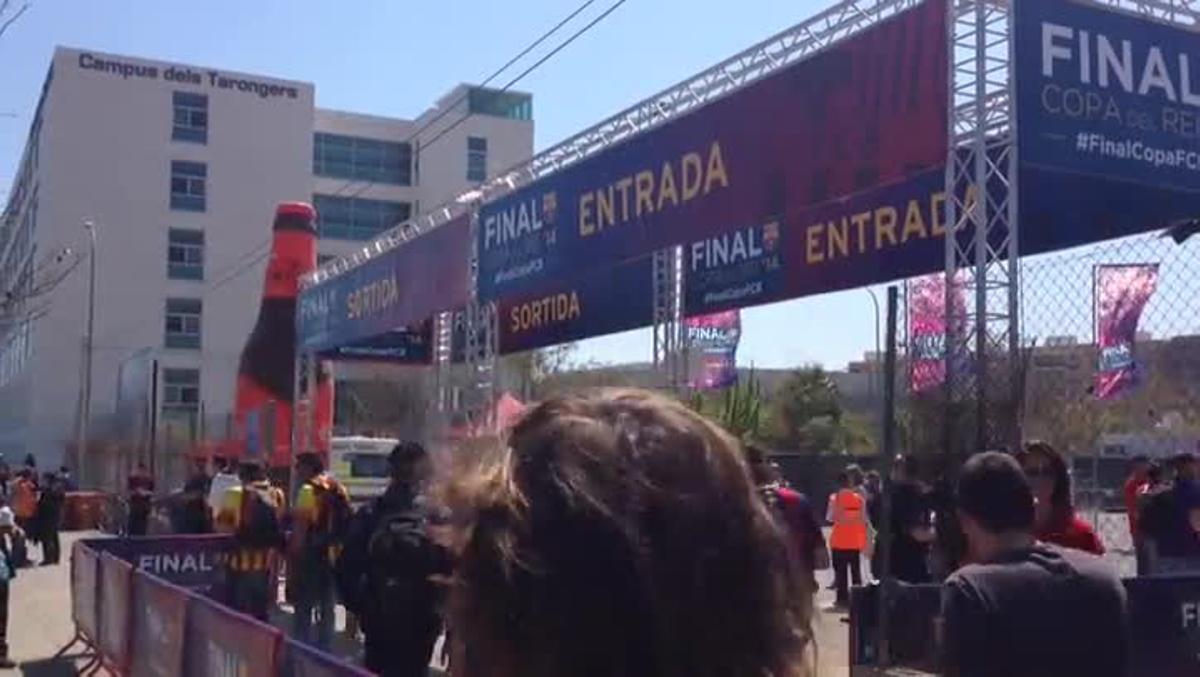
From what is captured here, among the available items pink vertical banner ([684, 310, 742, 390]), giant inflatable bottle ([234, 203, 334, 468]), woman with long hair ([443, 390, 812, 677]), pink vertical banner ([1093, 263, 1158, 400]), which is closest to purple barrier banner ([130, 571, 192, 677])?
pink vertical banner ([1093, 263, 1158, 400])

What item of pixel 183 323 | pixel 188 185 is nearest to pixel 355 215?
pixel 188 185

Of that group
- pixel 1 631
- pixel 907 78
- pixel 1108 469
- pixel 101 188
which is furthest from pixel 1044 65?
pixel 101 188

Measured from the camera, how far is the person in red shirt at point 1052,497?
5.68 metres

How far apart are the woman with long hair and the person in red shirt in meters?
4.31

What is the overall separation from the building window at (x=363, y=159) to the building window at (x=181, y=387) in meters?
11.7

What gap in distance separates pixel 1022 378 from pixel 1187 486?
3.87 meters

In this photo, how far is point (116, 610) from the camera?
35.6 feet

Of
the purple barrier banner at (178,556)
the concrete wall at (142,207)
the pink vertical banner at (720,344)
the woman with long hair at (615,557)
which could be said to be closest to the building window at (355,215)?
the concrete wall at (142,207)

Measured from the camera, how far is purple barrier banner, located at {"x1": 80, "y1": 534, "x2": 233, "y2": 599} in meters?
13.6

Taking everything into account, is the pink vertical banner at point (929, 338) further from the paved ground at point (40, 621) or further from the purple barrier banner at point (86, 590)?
the paved ground at point (40, 621)

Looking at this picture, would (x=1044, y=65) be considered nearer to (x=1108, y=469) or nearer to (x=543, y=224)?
(x=543, y=224)

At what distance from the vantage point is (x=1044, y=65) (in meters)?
9.25

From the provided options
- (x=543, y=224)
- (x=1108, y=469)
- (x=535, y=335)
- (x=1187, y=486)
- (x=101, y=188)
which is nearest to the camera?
(x=1187, y=486)

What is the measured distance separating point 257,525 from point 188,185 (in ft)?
158
